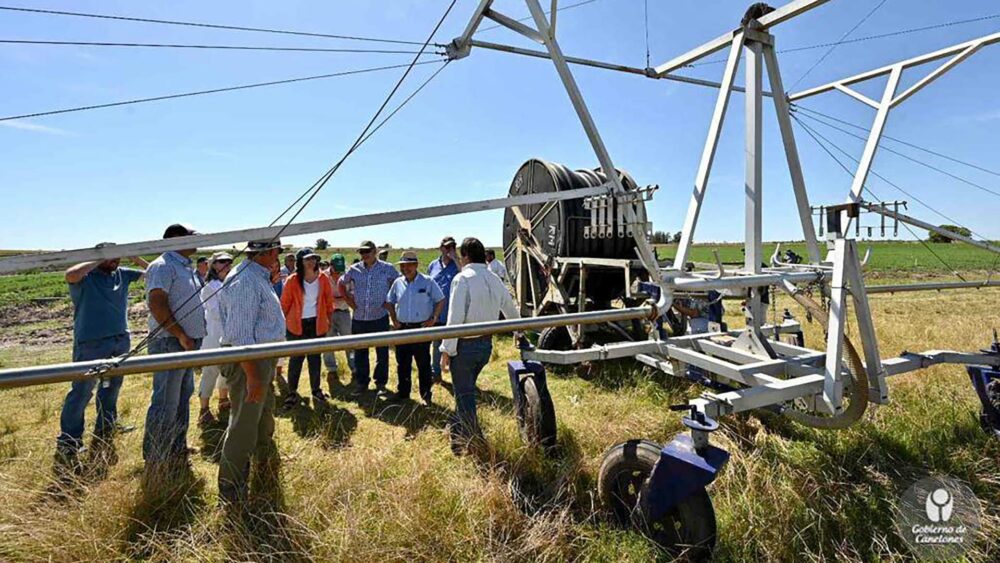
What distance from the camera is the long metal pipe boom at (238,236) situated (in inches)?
76.2

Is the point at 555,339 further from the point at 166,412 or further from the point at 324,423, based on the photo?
the point at 166,412

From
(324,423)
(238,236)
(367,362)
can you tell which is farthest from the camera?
(367,362)

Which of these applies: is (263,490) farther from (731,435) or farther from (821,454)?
(821,454)

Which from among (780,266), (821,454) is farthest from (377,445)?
(780,266)

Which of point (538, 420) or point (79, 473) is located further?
point (538, 420)

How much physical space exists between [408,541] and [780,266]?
386 centimetres

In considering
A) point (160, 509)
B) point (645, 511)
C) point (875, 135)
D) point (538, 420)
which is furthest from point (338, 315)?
point (875, 135)

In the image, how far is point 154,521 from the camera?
285cm

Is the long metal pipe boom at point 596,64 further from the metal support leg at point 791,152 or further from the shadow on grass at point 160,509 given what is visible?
the shadow on grass at point 160,509

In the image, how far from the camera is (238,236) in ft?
7.72

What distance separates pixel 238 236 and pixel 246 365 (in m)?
1.10

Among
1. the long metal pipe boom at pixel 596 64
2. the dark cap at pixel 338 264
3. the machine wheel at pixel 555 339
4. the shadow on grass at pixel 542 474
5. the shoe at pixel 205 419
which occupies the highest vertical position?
the long metal pipe boom at pixel 596 64

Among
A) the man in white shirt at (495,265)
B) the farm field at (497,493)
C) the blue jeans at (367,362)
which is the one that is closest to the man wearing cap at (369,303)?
the blue jeans at (367,362)

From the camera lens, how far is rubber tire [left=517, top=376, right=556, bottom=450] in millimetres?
3672
